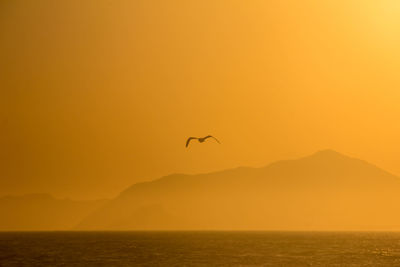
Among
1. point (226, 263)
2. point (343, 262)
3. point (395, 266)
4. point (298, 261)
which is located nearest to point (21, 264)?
point (226, 263)

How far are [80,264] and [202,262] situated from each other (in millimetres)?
17828

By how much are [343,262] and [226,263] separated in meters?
19.4

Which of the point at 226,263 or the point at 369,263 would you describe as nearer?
the point at 226,263

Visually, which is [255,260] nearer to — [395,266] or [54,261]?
[395,266]

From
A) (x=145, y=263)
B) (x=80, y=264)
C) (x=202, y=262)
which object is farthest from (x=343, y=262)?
(x=80, y=264)

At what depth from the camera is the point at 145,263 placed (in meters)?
90.0

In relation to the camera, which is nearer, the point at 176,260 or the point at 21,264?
the point at 21,264

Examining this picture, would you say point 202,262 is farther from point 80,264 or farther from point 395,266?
point 395,266

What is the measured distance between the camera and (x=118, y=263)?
89.6 m

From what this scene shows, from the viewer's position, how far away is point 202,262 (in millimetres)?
89688

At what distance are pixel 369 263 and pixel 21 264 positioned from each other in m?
53.0

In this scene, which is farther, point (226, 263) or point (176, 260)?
point (176, 260)

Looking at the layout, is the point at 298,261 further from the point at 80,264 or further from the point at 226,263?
the point at 80,264

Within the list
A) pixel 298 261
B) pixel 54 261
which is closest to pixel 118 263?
pixel 54 261
